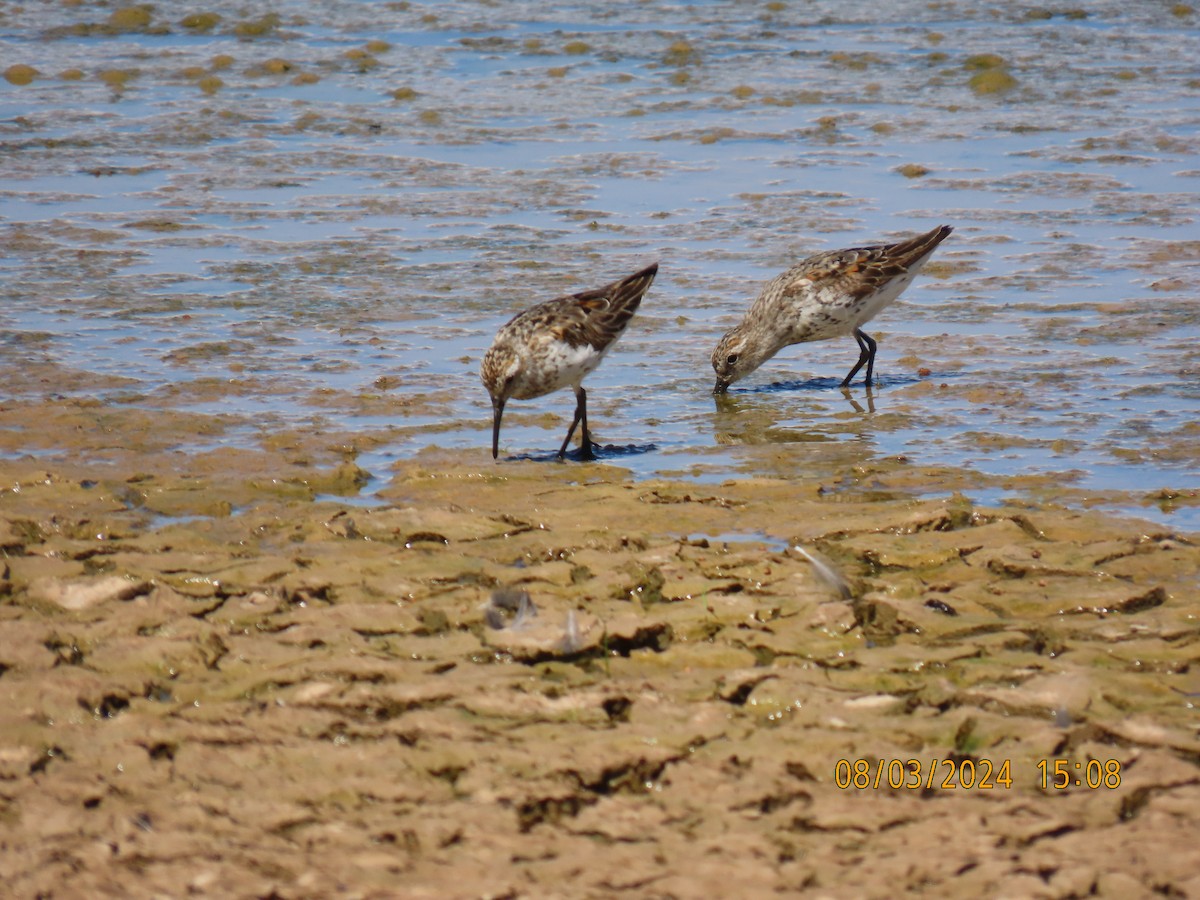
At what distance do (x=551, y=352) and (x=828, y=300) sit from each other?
272 cm

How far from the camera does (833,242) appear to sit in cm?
1434

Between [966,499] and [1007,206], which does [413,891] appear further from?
[1007,206]

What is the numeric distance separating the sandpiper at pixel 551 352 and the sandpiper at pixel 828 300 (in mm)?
1485

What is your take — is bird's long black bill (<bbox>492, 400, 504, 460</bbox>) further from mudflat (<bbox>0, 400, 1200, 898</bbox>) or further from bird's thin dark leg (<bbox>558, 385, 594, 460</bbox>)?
mudflat (<bbox>0, 400, 1200, 898</bbox>)

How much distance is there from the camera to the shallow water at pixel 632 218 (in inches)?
408

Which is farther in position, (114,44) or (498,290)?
(114,44)

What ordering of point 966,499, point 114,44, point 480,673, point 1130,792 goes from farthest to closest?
1. point 114,44
2. point 966,499
3. point 480,673
4. point 1130,792

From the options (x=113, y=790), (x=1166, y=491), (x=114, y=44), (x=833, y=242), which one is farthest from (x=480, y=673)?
(x=114, y=44)

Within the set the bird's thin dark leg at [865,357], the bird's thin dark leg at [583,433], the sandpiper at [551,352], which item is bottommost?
the bird's thin dark leg at [865,357]

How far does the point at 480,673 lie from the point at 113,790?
1.41 metres

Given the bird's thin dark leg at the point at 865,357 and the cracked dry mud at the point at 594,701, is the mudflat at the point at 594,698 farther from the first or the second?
the bird's thin dark leg at the point at 865,357
